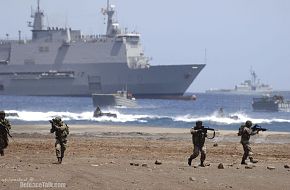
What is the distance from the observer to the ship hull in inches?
4899

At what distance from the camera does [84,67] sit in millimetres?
127312

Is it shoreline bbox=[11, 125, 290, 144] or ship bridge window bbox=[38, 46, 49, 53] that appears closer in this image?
shoreline bbox=[11, 125, 290, 144]

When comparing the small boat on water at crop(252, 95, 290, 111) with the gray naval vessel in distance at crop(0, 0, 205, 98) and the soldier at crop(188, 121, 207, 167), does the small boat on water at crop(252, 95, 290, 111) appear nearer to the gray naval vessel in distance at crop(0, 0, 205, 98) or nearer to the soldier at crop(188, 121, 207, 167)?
the gray naval vessel in distance at crop(0, 0, 205, 98)

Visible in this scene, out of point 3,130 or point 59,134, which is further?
point 3,130

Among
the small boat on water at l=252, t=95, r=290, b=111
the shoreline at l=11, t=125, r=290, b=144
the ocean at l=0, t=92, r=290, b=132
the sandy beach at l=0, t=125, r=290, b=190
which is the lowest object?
the sandy beach at l=0, t=125, r=290, b=190

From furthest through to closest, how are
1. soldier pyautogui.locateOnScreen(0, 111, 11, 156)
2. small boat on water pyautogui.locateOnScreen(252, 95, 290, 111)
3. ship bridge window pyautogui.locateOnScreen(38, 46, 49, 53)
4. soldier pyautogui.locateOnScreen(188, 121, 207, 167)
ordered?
ship bridge window pyautogui.locateOnScreen(38, 46, 49, 53) < small boat on water pyautogui.locateOnScreen(252, 95, 290, 111) < soldier pyautogui.locateOnScreen(0, 111, 11, 156) < soldier pyautogui.locateOnScreen(188, 121, 207, 167)

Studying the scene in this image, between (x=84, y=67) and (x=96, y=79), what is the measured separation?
284cm

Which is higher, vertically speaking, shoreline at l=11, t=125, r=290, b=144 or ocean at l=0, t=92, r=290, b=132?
ocean at l=0, t=92, r=290, b=132

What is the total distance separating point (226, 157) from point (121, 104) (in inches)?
2421

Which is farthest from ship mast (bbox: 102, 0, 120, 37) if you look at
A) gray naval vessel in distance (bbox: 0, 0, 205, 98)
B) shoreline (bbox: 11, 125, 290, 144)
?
shoreline (bbox: 11, 125, 290, 144)

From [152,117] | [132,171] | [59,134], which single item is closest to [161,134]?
[59,134]

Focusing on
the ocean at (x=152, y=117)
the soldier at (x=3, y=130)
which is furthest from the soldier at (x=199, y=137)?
the ocean at (x=152, y=117)

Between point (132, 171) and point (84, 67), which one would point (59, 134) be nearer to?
point (132, 171)

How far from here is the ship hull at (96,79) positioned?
124 m
